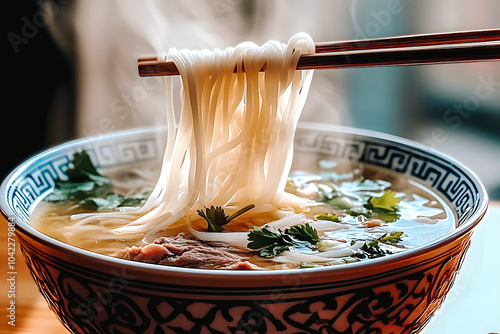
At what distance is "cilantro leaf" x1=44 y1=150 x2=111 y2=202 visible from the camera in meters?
1.52

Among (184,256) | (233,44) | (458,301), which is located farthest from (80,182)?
(233,44)

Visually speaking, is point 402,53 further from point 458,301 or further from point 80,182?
point 80,182

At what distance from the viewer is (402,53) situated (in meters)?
1.05

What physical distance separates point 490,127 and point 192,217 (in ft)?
7.58

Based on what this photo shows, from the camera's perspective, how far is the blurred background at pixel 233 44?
113 inches

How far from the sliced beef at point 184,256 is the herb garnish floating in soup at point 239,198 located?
5cm

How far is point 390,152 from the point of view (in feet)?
5.54

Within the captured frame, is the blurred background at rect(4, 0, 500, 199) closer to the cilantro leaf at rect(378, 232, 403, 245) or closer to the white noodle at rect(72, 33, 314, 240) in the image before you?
the white noodle at rect(72, 33, 314, 240)

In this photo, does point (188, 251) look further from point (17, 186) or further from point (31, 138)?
point (31, 138)

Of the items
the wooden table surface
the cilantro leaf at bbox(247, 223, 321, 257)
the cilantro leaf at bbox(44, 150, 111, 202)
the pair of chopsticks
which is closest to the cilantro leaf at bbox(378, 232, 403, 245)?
the cilantro leaf at bbox(247, 223, 321, 257)

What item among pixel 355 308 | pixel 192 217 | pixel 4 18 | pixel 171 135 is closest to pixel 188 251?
pixel 192 217

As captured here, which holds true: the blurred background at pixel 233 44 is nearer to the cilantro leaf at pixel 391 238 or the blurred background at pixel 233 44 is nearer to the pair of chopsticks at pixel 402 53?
the pair of chopsticks at pixel 402 53

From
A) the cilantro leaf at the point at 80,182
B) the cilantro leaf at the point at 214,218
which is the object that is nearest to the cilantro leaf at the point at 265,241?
the cilantro leaf at the point at 214,218

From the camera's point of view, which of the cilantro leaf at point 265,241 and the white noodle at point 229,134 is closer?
the cilantro leaf at point 265,241
